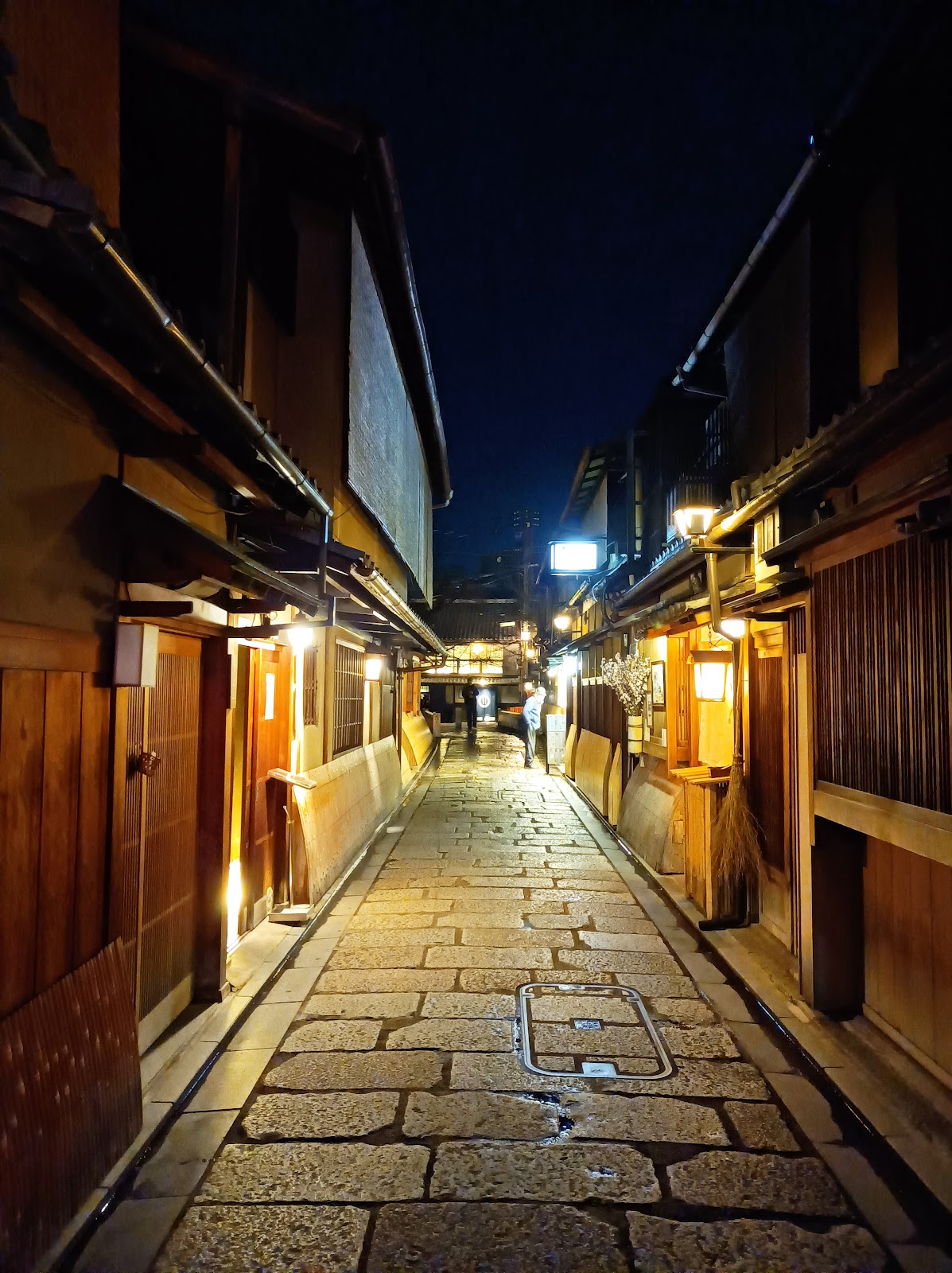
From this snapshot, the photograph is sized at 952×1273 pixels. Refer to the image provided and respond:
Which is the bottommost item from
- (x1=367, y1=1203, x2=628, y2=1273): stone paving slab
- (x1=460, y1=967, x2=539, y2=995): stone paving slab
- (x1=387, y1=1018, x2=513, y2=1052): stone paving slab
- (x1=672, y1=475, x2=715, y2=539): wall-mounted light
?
(x1=460, y1=967, x2=539, y2=995): stone paving slab

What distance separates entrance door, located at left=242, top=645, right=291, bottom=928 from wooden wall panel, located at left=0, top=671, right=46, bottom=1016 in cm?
514

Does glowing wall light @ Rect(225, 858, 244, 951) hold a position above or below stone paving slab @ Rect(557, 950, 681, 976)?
above

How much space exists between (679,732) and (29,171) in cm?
1182

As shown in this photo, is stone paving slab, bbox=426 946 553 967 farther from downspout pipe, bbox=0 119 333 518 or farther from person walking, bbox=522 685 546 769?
person walking, bbox=522 685 546 769

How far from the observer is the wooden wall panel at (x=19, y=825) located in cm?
427

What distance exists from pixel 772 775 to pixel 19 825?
30.4 feet

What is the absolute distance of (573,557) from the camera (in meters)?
26.9

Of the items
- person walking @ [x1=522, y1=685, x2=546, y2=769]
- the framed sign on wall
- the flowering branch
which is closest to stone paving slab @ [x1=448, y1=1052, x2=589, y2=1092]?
the framed sign on wall

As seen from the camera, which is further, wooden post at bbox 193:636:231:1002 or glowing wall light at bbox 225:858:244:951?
glowing wall light at bbox 225:858:244:951

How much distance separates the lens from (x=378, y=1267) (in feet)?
13.8

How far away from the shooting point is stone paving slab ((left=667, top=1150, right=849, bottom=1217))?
476 centimetres

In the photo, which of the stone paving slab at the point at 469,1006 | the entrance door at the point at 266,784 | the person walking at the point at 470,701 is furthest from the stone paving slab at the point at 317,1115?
the person walking at the point at 470,701

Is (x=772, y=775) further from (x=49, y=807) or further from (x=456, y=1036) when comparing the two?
(x=49, y=807)

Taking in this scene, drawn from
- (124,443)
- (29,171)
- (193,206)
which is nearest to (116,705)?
(124,443)
